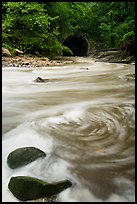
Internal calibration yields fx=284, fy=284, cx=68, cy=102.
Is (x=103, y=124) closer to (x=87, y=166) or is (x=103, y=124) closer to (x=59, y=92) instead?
(x=87, y=166)

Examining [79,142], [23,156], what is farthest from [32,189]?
[79,142]

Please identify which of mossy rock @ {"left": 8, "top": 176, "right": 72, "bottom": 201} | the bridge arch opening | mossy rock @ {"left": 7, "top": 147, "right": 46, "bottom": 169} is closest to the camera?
mossy rock @ {"left": 8, "top": 176, "right": 72, "bottom": 201}

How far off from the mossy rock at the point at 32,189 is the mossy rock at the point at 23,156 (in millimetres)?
300

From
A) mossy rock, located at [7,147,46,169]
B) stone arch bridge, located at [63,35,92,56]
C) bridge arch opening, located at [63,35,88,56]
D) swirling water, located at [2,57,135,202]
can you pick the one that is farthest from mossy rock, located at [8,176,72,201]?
bridge arch opening, located at [63,35,88,56]

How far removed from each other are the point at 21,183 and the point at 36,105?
7.74ft

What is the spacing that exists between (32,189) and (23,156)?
1.54 feet

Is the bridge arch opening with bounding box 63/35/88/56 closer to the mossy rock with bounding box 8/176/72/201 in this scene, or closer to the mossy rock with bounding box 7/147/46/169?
the mossy rock with bounding box 7/147/46/169

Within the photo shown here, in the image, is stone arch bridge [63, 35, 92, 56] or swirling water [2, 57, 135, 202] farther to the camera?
stone arch bridge [63, 35, 92, 56]

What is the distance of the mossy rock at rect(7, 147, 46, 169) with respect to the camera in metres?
2.40

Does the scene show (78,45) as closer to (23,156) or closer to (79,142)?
(79,142)

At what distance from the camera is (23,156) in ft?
8.02

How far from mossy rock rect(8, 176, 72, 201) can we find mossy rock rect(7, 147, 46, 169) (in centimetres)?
30

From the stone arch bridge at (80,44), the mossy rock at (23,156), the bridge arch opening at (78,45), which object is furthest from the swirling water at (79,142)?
the bridge arch opening at (78,45)

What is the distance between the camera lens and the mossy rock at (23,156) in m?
2.40
